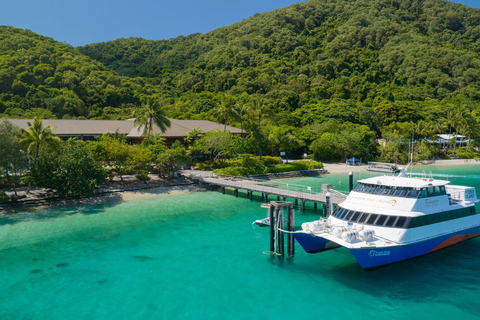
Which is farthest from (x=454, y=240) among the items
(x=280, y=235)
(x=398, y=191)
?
(x=280, y=235)

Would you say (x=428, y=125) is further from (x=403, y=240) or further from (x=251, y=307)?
(x=251, y=307)

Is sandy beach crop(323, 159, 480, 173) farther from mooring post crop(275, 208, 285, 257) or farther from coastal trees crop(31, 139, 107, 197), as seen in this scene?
coastal trees crop(31, 139, 107, 197)

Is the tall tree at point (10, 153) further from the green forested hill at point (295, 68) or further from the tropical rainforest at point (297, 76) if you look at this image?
the green forested hill at point (295, 68)

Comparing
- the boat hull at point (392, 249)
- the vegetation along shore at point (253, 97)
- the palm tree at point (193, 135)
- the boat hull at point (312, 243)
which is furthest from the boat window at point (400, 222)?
the palm tree at point (193, 135)

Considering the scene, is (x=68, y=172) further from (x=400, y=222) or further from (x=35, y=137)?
(x=400, y=222)

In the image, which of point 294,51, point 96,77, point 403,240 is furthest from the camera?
point 294,51

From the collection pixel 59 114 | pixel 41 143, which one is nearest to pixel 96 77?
pixel 59 114
